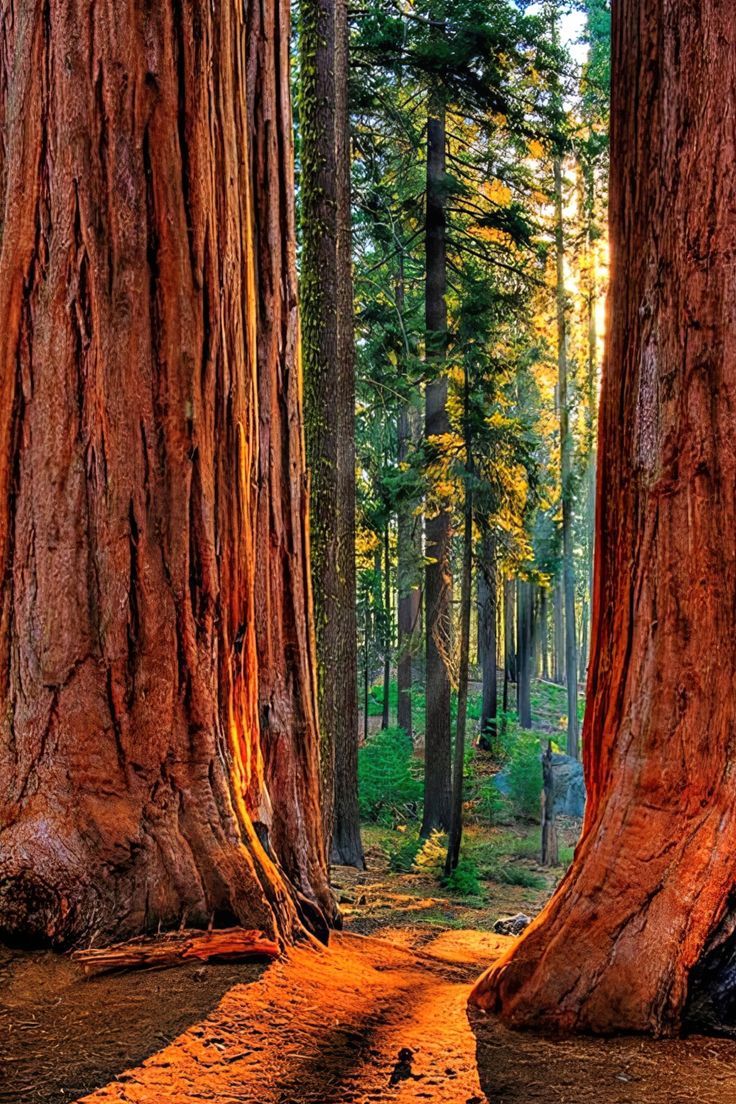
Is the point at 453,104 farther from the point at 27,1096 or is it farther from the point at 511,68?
the point at 27,1096

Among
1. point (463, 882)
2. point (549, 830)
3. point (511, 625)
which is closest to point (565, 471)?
point (549, 830)

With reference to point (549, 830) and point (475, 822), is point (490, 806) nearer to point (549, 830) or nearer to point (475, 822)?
point (475, 822)

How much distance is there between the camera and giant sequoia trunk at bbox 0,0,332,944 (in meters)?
3.43

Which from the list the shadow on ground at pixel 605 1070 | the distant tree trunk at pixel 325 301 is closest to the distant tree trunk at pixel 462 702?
the distant tree trunk at pixel 325 301

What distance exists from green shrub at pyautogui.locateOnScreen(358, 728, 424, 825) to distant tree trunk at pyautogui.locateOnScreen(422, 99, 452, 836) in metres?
2.64

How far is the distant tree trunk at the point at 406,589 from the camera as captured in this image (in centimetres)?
1644

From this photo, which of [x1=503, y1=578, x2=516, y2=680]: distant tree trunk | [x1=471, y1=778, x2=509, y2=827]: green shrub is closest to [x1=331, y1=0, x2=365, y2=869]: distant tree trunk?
[x1=471, y1=778, x2=509, y2=827]: green shrub

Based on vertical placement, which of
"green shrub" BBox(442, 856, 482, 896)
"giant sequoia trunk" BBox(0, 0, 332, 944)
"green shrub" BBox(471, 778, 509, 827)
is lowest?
"green shrub" BBox(471, 778, 509, 827)

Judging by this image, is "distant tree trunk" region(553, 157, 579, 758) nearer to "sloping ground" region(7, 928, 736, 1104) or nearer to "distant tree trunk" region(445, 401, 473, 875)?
"distant tree trunk" region(445, 401, 473, 875)

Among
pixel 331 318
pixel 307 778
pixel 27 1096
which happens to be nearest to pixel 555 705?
pixel 331 318

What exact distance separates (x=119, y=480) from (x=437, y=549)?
1166 cm

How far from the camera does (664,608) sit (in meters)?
3.36

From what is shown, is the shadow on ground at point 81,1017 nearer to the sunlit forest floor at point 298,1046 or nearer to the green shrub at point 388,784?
the sunlit forest floor at point 298,1046

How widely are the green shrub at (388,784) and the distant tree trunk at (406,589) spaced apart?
2192mm
